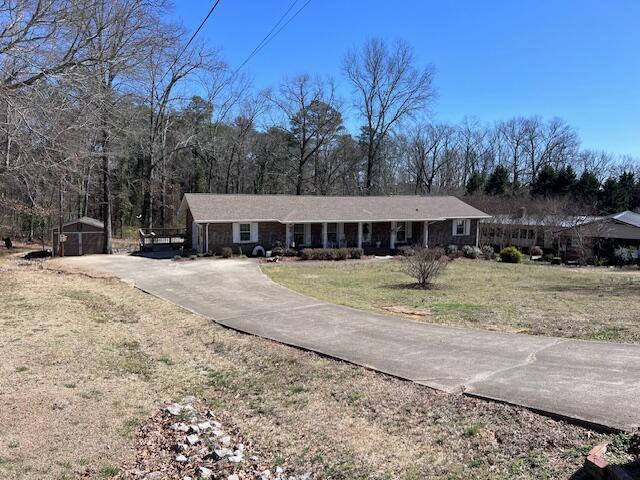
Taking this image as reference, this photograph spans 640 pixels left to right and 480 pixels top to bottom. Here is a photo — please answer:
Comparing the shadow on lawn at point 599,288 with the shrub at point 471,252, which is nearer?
the shadow on lawn at point 599,288

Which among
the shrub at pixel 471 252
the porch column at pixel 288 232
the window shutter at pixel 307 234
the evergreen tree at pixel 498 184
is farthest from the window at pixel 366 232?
the evergreen tree at pixel 498 184

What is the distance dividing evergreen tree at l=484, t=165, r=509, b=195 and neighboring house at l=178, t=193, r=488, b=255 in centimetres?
2052

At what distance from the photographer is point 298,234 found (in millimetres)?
31844

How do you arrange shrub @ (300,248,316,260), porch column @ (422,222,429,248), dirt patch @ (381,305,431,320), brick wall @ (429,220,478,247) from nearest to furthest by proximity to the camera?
1. dirt patch @ (381,305,431,320)
2. shrub @ (300,248,316,260)
3. porch column @ (422,222,429,248)
4. brick wall @ (429,220,478,247)

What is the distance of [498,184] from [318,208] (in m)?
32.1

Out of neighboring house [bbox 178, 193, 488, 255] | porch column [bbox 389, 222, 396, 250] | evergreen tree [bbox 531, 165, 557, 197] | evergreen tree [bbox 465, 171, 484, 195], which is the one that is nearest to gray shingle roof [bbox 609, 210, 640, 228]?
neighboring house [bbox 178, 193, 488, 255]

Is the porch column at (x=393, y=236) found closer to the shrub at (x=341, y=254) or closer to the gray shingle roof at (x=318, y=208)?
the gray shingle roof at (x=318, y=208)

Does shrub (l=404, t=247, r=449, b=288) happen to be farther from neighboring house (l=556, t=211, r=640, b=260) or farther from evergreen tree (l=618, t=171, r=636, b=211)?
evergreen tree (l=618, t=171, r=636, b=211)

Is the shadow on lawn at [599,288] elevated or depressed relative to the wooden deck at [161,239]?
depressed

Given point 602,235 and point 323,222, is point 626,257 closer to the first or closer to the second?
point 602,235

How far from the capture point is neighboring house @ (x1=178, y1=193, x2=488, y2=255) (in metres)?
29.2

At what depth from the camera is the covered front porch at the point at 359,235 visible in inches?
1257

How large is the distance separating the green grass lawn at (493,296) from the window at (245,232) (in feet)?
14.6

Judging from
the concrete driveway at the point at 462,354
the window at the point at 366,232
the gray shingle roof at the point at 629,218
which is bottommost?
the concrete driveway at the point at 462,354
